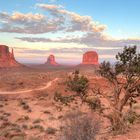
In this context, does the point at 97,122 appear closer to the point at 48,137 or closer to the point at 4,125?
the point at 48,137

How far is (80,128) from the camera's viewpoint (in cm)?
1269

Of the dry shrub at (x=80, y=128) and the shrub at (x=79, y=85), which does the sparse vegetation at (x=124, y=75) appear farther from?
the dry shrub at (x=80, y=128)

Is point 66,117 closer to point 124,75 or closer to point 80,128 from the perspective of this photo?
point 80,128

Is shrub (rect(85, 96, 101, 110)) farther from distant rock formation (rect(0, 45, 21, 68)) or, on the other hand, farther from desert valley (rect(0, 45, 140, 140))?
distant rock formation (rect(0, 45, 21, 68))

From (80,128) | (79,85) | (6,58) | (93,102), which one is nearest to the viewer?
(80,128)

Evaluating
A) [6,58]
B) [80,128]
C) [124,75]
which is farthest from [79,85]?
[6,58]

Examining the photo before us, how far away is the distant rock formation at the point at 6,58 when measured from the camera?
16698 cm

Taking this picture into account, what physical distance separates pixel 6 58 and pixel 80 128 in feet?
537

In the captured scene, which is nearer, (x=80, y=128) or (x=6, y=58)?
(x=80, y=128)

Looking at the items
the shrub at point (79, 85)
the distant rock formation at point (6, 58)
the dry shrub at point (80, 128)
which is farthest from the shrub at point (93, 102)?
the distant rock formation at point (6, 58)

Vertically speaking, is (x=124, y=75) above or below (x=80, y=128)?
above

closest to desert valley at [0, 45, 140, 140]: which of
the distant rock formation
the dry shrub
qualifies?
the dry shrub

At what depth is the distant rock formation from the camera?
548 ft

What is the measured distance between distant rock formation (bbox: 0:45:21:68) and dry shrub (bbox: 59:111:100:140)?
154 m
